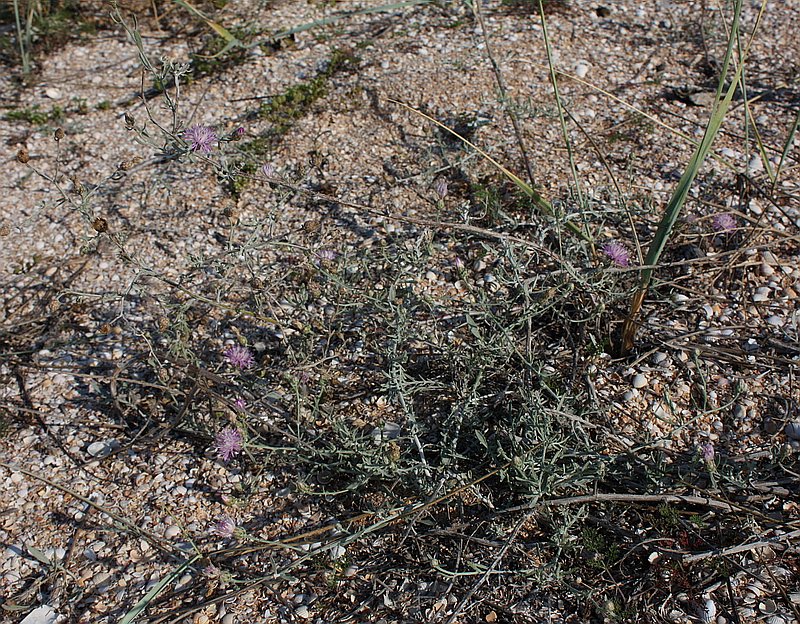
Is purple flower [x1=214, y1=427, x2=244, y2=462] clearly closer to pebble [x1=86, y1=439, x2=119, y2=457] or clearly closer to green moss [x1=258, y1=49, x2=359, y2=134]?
pebble [x1=86, y1=439, x2=119, y2=457]

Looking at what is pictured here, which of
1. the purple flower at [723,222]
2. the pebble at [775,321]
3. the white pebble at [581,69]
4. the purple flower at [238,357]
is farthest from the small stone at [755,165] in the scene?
the purple flower at [238,357]

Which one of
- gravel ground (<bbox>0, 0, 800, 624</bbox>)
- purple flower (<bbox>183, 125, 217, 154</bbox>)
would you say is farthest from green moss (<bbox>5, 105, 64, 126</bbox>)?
purple flower (<bbox>183, 125, 217, 154</bbox>)

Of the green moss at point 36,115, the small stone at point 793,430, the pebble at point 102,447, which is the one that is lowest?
the small stone at point 793,430

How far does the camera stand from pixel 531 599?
1.93m

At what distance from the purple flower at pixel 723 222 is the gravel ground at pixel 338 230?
0.15ft

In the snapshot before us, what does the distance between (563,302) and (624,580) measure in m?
0.81

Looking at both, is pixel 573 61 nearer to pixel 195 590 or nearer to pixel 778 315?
pixel 778 315

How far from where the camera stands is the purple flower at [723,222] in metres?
2.40

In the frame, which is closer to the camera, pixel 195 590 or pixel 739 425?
pixel 195 590

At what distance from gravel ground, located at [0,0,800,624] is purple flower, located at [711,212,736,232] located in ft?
0.15

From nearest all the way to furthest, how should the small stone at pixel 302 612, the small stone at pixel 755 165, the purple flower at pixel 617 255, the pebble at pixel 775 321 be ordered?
the small stone at pixel 302 612
the purple flower at pixel 617 255
the pebble at pixel 775 321
the small stone at pixel 755 165

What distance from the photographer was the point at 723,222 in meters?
2.42

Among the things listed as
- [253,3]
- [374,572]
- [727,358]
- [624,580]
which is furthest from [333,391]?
[253,3]

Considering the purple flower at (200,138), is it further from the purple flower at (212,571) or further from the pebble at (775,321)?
the pebble at (775,321)
